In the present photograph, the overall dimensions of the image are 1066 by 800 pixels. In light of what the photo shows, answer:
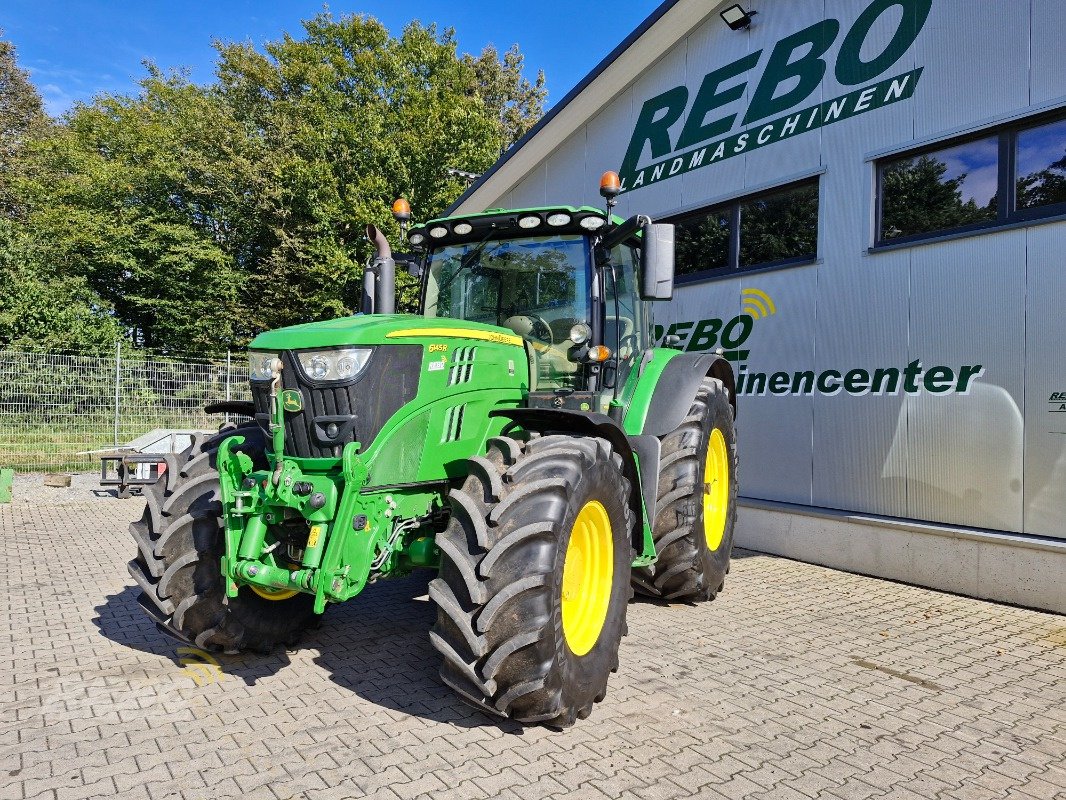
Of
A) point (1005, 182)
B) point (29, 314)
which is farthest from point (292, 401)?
point (29, 314)

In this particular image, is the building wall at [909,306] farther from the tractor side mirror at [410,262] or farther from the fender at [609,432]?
the tractor side mirror at [410,262]

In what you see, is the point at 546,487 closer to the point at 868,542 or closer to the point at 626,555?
the point at 626,555

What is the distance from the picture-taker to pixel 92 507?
9734 millimetres

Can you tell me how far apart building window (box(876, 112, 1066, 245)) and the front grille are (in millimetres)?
4722

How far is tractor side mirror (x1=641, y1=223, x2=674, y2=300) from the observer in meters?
4.01

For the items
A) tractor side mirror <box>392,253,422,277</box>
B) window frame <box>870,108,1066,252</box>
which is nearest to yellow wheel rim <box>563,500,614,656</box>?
tractor side mirror <box>392,253,422,277</box>

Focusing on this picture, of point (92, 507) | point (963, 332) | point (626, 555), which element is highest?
point (963, 332)

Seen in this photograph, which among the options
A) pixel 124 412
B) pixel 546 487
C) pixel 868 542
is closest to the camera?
pixel 546 487

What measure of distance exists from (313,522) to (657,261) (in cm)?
220

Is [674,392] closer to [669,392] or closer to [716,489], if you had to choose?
[669,392]

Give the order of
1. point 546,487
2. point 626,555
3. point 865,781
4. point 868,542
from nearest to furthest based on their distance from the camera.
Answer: point 865,781 → point 546,487 → point 626,555 → point 868,542

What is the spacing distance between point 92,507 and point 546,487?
876cm

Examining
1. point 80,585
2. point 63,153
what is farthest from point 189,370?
point 63,153

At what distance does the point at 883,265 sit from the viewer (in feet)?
21.0
